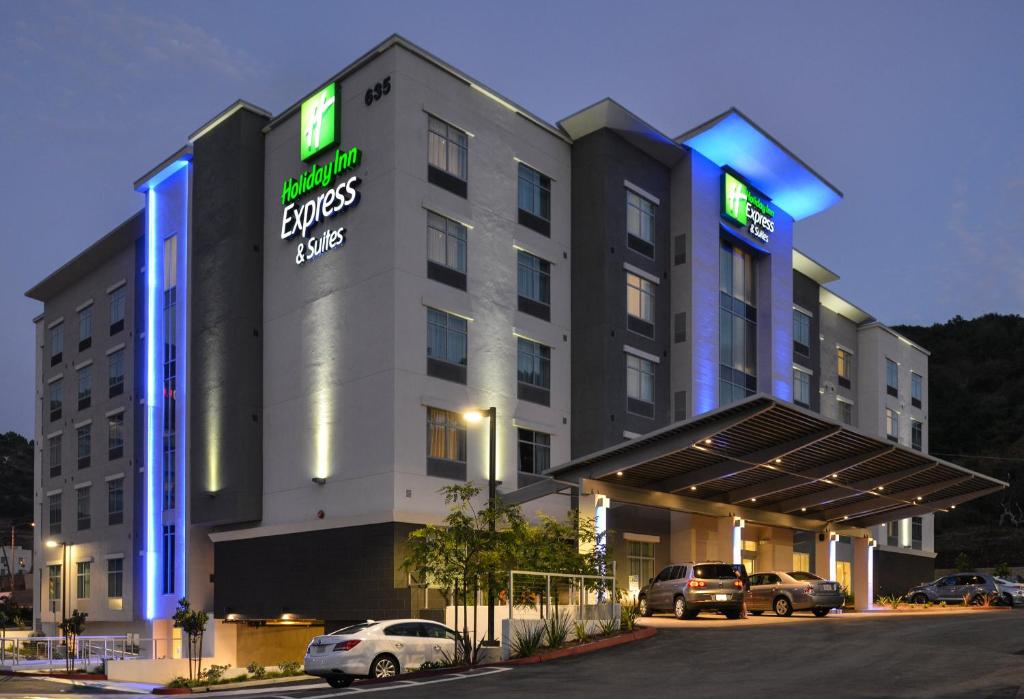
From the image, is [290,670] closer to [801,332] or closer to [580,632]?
[580,632]

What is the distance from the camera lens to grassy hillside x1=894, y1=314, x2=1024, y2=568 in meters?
115

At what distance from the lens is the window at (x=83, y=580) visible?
58469 mm

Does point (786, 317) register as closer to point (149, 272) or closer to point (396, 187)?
point (396, 187)

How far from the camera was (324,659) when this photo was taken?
82.7ft

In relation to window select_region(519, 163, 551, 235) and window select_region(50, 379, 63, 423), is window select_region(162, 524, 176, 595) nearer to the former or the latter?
window select_region(50, 379, 63, 423)

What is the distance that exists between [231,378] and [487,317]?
34.8ft

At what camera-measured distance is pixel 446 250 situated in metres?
42.3

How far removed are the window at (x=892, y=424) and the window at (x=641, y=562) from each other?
33.3m

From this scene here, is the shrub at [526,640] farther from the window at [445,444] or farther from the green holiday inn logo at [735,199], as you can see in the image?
the green holiday inn logo at [735,199]

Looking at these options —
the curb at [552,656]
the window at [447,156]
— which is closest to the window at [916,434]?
the window at [447,156]

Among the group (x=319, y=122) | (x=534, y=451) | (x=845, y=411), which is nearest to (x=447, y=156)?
(x=319, y=122)

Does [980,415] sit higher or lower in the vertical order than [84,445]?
higher

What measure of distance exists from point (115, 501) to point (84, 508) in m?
4.50

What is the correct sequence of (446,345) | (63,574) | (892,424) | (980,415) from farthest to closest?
(980,415) → (892,424) → (63,574) → (446,345)
